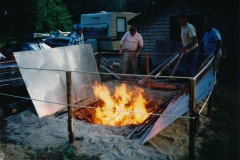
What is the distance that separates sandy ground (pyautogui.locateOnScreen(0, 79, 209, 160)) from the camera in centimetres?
412

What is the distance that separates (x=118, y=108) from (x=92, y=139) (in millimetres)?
2168

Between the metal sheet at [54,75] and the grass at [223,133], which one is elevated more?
the metal sheet at [54,75]

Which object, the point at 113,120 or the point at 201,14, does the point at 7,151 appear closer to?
the point at 113,120

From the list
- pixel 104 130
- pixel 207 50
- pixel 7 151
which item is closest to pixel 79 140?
pixel 104 130

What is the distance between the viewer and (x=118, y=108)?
6727 mm

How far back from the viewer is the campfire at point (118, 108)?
6.17m

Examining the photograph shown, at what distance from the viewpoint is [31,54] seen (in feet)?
20.2

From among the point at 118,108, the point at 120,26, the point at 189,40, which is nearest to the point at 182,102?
the point at 118,108

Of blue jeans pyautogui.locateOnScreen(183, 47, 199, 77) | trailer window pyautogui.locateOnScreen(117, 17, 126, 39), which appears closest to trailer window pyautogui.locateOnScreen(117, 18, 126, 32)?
trailer window pyautogui.locateOnScreen(117, 17, 126, 39)

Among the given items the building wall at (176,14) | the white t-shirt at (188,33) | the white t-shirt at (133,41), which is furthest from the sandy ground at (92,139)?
the building wall at (176,14)

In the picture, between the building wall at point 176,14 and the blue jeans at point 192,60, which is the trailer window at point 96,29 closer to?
the building wall at point 176,14

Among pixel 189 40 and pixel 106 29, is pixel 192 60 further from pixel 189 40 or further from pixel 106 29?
pixel 106 29

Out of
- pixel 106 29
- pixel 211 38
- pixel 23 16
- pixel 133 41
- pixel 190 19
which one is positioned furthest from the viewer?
pixel 23 16

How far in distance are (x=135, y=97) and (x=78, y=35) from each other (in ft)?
10.6
